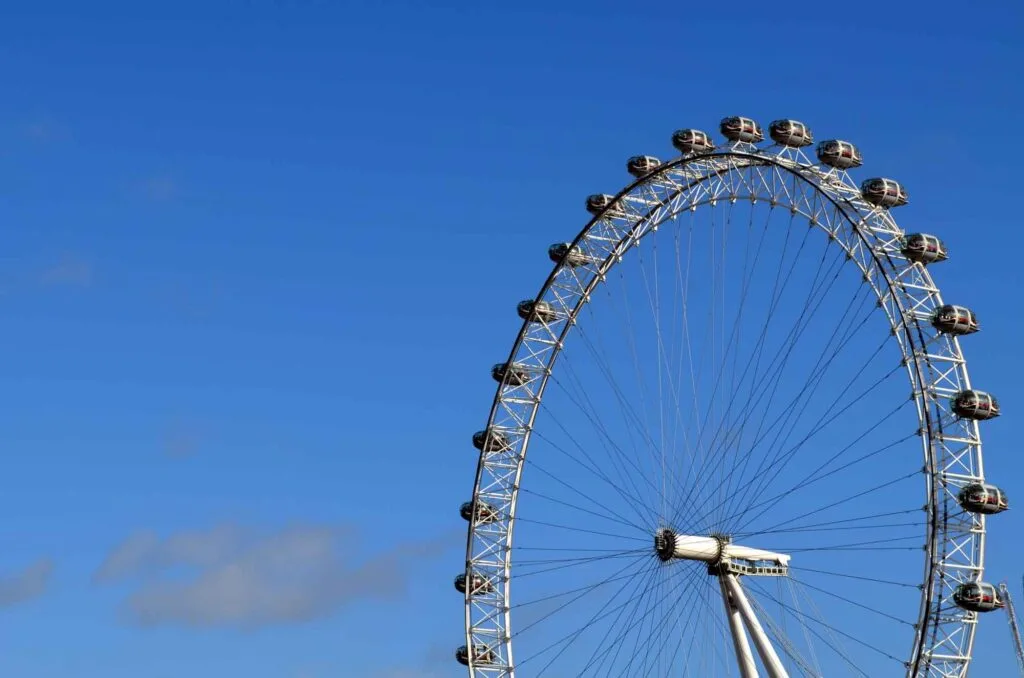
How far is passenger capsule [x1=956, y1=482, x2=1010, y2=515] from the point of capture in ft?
195

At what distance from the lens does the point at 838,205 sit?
65.6 m

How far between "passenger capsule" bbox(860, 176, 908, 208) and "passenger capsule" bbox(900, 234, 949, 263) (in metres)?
1.79

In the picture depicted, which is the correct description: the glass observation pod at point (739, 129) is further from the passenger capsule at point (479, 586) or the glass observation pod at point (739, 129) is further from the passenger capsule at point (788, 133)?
the passenger capsule at point (479, 586)

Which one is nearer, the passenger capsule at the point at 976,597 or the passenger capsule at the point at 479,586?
the passenger capsule at the point at 976,597

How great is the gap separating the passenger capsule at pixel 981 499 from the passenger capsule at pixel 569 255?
24012mm

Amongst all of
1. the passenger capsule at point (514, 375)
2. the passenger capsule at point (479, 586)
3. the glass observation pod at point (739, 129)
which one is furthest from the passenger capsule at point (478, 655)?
the glass observation pod at point (739, 129)

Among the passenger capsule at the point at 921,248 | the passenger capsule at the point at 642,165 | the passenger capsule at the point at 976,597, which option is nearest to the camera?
the passenger capsule at the point at 976,597

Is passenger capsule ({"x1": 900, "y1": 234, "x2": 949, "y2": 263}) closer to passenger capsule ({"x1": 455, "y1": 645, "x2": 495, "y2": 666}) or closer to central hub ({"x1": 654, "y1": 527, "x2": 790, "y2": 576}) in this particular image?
central hub ({"x1": 654, "y1": 527, "x2": 790, "y2": 576})

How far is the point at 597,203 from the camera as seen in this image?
259 feet

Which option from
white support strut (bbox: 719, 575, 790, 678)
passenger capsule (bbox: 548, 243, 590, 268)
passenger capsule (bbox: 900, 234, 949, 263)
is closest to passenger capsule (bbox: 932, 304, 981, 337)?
passenger capsule (bbox: 900, 234, 949, 263)

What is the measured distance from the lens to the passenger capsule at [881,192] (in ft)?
214

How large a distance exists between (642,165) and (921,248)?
635 inches

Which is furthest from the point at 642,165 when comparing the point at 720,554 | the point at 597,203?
the point at 720,554

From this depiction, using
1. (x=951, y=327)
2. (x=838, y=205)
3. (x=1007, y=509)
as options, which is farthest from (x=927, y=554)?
(x=838, y=205)
